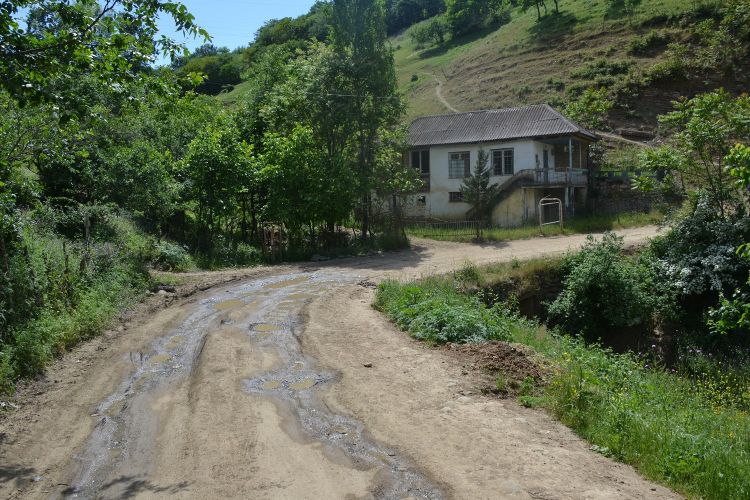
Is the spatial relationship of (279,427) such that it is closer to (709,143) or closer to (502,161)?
(709,143)

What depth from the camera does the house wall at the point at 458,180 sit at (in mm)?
34281

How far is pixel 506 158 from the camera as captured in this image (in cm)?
3669

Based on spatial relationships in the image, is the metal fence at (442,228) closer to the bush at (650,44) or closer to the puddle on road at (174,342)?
the puddle on road at (174,342)

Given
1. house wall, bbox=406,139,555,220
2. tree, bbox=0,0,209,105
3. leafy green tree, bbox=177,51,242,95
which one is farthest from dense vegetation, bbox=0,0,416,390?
leafy green tree, bbox=177,51,242,95

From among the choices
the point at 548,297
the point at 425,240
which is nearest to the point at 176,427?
the point at 548,297

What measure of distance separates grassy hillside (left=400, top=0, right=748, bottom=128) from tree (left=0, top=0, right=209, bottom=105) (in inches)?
1738

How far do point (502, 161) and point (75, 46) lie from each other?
1229 inches

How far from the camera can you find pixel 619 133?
1783 inches

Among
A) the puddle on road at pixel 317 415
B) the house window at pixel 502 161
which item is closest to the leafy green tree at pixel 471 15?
the house window at pixel 502 161

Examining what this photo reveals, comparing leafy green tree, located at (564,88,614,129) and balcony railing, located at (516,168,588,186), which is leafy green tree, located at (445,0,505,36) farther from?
balcony railing, located at (516,168,588,186)

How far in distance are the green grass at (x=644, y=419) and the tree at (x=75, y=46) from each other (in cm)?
677

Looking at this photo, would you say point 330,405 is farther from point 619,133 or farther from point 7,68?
point 619,133

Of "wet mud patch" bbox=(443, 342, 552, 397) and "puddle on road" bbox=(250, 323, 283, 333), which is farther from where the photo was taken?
"puddle on road" bbox=(250, 323, 283, 333)

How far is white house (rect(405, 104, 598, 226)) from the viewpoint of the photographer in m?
34.3
